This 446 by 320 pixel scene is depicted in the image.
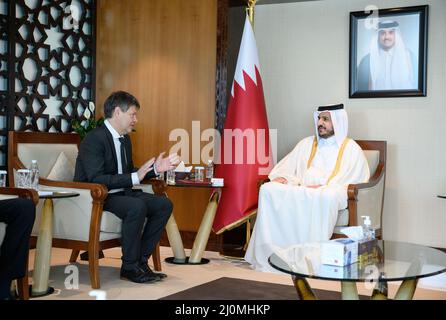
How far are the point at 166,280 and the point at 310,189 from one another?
1.30 m

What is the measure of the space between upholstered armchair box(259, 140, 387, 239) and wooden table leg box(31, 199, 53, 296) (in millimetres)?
1894

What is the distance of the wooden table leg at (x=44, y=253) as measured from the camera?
4012 mm

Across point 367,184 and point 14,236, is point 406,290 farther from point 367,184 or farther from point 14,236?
point 14,236

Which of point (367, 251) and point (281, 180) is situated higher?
point (281, 180)

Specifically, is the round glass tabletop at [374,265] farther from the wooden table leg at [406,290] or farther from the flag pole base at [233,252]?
the flag pole base at [233,252]

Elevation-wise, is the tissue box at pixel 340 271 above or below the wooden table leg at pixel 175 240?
above

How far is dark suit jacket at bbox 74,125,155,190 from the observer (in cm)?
427

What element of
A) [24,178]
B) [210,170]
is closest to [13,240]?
[24,178]

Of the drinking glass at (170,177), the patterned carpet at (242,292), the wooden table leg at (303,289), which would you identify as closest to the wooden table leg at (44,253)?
the patterned carpet at (242,292)

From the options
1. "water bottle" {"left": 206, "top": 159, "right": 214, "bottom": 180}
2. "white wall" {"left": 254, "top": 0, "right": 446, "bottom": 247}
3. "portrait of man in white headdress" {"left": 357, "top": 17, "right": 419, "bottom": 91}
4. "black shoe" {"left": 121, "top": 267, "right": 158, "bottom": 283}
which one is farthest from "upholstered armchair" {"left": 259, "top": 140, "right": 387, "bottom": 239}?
"black shoe" {"left": 121, "top": 267, "right": 158, "bottom": 283}

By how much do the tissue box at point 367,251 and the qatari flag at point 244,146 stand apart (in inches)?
81.3

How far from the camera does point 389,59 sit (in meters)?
5.50
